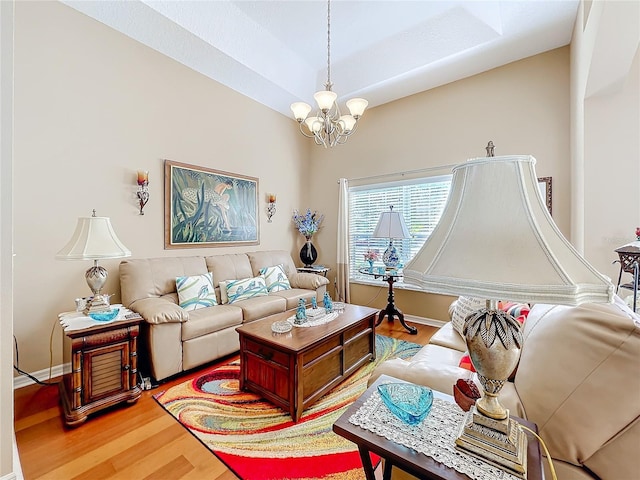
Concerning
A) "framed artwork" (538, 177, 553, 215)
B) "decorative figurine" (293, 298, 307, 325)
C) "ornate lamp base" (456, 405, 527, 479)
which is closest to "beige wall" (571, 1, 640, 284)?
"framed artwork" (538, 177, 553, 215)

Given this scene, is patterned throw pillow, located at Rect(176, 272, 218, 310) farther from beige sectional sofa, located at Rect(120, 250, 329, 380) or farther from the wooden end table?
the wooden end table

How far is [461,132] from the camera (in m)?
3.56

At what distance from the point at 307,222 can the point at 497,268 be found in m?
4.21

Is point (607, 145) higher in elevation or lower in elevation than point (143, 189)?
higher

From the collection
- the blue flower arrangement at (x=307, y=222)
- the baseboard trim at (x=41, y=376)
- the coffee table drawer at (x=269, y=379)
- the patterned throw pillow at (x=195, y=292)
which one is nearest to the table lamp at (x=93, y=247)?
the patterned throw pillow at (x=195, y=292)

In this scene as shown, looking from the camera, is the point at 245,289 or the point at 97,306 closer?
the point at 97,306

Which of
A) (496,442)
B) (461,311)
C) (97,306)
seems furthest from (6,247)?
(461,311)

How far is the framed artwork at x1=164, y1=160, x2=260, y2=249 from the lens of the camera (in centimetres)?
326

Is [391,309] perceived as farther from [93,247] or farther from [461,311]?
[93,247]

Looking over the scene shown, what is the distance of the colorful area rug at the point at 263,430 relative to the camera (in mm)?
1491

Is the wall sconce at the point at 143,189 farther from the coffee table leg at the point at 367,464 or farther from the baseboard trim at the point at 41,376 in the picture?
the coffee table leg at the point at 367,464

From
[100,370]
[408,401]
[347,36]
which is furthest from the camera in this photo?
[347,36]

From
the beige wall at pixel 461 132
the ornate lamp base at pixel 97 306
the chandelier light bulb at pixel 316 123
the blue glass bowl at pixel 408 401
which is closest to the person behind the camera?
the blue glass bowl at pixel 408 401

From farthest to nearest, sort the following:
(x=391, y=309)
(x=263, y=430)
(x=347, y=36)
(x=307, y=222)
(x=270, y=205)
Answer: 1. (x=307, y=222)
2. (x=270, y=205)
3. (x=391, y=309)
4. (x=347, y=36)
5. (x=263, y=430)
